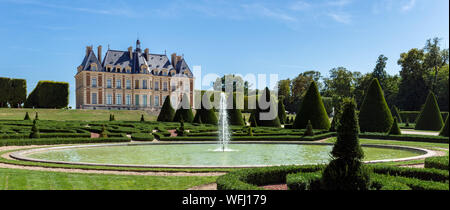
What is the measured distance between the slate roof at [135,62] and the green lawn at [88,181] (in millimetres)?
48483

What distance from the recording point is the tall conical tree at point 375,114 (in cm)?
2298

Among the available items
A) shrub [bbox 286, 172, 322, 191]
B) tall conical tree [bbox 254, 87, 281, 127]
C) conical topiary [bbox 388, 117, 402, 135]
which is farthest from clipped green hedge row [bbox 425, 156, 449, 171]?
tall conical tree [bbox 254, 87, 281, 127]

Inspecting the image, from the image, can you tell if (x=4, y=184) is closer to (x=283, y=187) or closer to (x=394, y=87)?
(x=283, y=187)

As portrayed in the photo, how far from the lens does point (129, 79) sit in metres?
56.1

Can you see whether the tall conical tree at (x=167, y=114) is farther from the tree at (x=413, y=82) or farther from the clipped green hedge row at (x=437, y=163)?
the tree at (x=413, y=82)

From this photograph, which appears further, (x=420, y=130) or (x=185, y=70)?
(x=185, y=70)

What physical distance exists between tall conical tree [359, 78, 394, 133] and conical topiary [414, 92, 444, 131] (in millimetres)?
7553

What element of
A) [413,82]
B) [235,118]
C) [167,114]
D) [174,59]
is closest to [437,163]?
[235,118]

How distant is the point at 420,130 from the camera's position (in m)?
29.5

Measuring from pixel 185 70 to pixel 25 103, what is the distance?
85.0 feet

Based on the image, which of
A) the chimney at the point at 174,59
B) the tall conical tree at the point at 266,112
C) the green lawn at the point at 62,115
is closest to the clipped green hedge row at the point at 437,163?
the tall conical tree at the point at 266,112

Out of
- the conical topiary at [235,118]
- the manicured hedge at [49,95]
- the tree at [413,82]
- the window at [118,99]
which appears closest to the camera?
the conical topiary at [235,118]
